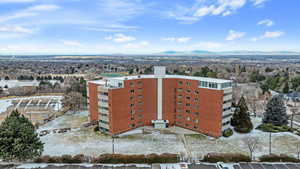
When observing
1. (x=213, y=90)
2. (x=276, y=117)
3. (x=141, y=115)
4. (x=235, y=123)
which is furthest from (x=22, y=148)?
(x=276, y=117)

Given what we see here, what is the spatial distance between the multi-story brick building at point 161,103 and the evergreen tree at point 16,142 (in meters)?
13.9

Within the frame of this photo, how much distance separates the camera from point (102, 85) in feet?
139

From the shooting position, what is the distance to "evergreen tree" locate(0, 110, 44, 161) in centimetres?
2753

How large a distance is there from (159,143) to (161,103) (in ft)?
34.0

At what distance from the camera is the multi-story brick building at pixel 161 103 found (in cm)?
3919

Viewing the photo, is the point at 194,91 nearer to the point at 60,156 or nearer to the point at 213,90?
the point at 213,90

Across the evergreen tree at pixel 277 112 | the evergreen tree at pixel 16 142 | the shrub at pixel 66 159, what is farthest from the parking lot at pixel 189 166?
the evergreen tree at pixel 277 112

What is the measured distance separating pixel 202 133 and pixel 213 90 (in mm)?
8483

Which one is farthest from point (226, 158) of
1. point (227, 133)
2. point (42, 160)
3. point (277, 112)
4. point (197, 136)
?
point (42, 160)

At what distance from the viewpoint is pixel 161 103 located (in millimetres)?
45094

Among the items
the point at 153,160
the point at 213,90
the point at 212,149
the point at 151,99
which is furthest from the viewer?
the point at 151,99

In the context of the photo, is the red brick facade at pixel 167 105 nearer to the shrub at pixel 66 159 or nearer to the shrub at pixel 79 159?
the shrub at pixel 79 159

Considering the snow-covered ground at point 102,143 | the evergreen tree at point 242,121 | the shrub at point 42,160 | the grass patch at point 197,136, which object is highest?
the evergreen tree at point 242,121

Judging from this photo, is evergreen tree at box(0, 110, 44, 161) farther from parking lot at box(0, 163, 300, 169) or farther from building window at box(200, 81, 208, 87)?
building window at box(200, 81, 208, 87)
